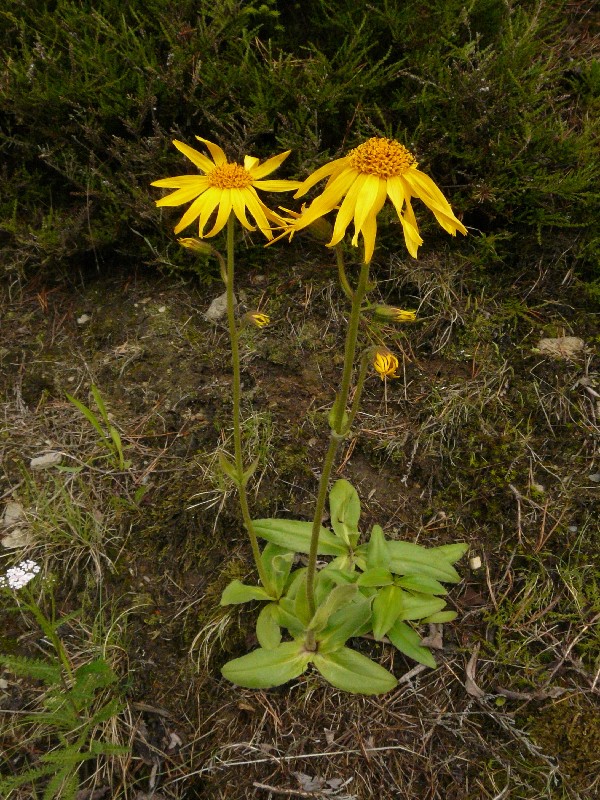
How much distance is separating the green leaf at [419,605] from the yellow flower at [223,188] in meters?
1.32

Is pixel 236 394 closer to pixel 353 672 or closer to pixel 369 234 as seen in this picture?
pixel 369 234

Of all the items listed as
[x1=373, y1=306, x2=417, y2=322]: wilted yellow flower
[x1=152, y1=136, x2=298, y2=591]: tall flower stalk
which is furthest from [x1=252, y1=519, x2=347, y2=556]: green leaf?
[x1=373, y1=306, x2=417, y2=322]: wilted yellow flower

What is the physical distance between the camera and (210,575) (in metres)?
2.36

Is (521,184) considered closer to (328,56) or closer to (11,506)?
(328,56)

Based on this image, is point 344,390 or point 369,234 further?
point 344,390

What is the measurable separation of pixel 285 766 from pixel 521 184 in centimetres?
243

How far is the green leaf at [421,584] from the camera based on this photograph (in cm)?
212

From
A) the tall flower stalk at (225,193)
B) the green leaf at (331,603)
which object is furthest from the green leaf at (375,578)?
the tall flower stalk at (225,193)

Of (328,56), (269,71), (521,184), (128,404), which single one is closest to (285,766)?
(128,404)

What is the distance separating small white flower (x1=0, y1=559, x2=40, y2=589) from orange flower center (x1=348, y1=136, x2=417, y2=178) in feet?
5.76

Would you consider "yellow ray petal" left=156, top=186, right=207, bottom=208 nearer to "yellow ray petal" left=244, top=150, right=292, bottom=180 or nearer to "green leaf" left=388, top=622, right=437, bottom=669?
"yellow ray petal" left=244, top=150, right=292, bottom=180

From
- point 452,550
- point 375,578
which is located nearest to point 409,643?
point 375,578

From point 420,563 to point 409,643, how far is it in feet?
0.86

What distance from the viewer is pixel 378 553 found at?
2164 mm
